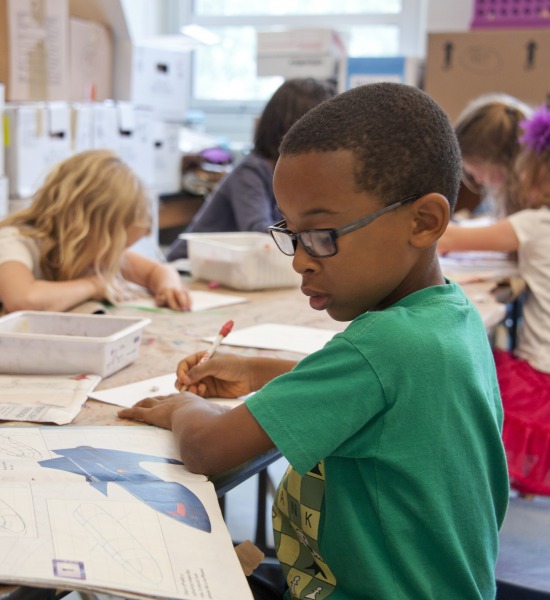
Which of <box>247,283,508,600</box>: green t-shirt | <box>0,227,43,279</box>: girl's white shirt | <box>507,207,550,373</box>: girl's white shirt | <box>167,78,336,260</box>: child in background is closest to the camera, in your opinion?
<box>247,283,508,600</box>: green t-shirt

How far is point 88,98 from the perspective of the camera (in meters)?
3.34

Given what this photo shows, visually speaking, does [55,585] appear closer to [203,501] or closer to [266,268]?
[203,501]

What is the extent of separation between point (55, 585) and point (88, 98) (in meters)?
2.95

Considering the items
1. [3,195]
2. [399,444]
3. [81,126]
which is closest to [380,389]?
[399,444]

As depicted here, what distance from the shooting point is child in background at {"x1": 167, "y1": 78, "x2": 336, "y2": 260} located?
2.45 meters

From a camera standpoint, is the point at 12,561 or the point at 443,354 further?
the point at 443,354

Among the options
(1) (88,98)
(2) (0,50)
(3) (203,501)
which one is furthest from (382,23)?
(3) (203,501)

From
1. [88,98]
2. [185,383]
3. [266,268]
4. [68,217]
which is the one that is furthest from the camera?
[88,98]

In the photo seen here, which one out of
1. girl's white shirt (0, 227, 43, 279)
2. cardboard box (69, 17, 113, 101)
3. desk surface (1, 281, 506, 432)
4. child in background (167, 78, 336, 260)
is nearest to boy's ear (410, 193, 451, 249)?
desk surface (1, 281, 506, 432)

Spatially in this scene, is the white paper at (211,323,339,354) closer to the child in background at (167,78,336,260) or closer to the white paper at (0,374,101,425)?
the white paper at (0,374,101,425)

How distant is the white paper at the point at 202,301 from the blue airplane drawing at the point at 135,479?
32.6 inches

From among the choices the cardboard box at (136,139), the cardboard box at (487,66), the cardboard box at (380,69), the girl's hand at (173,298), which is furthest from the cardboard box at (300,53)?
the girl's hand at (173,298)

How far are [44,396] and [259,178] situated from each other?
151 centimetres

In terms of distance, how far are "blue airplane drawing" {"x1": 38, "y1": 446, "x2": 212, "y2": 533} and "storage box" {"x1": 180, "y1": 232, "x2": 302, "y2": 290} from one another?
1033 millimetres
